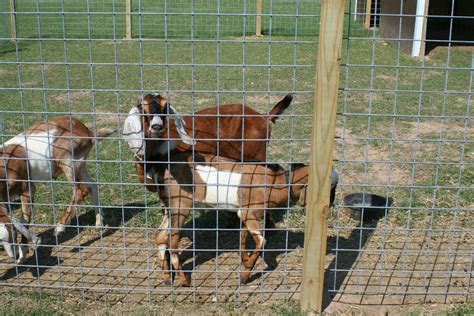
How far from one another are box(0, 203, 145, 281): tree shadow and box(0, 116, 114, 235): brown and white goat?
107 mm

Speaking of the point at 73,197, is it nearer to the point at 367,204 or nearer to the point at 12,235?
the point at 12,235

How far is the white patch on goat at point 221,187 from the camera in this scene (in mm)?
4184

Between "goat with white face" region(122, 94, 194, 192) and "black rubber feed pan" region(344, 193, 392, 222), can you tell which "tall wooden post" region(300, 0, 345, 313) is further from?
"black rubber feed pan" region(344, 193, 392, 222)

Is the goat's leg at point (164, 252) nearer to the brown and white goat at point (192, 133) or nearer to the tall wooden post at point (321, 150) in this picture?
the brown and white goat at point (192, 133)

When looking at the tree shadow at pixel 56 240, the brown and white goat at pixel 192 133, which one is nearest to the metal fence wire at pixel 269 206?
the tree shadow at pixel 56 240

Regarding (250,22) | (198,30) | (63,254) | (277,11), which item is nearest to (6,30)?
(198,30)

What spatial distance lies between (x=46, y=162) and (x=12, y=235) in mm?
1038

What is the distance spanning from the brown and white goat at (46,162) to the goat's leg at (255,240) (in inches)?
52.1

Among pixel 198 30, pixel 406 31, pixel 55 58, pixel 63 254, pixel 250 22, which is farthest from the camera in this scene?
pixel 250 22

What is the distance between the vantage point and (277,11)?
23.8m

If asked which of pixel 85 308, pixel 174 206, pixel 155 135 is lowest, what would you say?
pixel 85 308

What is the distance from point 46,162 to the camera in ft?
16.1

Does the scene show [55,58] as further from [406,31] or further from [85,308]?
[85,308]

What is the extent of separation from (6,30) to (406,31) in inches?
464
